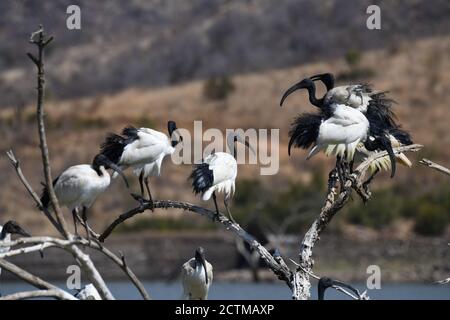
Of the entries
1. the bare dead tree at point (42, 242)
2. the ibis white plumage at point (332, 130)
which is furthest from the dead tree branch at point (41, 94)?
the ibis white plumage at point (332, 130)

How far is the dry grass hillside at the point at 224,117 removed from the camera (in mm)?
44625

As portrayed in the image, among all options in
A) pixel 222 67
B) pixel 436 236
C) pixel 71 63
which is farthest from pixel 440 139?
pixel 71 63

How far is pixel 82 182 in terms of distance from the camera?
11211 millimetres

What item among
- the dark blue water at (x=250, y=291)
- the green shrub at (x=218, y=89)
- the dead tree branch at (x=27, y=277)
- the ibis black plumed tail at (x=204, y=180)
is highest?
the green shrub at (x=218, y=89)

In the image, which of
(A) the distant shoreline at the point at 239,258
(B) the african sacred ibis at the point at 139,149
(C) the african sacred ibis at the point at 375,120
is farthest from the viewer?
(A) the distant shoreline at the point at 239,258

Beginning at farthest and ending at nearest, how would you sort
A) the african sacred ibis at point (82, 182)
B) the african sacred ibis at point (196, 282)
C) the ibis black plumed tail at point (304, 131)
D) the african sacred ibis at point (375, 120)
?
the african sacred ibis at point (196, 282) → the african sacred ibis at point (375, 120) → the ibis black plumed tail at point (304, 131) → the african sacred ibis at point (82, 182)

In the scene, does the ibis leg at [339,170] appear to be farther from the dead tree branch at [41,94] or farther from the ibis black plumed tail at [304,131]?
the dead tree branch at [41,94]

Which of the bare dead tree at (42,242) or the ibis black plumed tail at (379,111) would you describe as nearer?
the bare dead tree at (42,242)

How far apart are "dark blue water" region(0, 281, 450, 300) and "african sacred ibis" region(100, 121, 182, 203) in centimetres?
1309

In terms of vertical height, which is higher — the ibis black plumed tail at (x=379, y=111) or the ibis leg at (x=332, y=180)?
the ibis black plumed tail at (x=379, y=111)

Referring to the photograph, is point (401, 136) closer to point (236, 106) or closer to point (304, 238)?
point (304, 238)

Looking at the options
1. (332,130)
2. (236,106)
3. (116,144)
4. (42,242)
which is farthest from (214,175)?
(236,106)

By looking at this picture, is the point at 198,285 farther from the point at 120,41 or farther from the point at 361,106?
the point at 120,41

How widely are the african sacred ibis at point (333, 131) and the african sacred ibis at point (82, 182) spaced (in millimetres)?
1834
